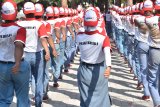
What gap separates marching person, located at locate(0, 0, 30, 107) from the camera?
5.77 metres

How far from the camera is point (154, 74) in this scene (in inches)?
296

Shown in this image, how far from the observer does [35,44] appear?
740 cm

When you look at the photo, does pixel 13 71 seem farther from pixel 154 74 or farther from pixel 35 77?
pixel 154 74

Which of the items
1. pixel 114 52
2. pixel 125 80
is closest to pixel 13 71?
pixel 125 80

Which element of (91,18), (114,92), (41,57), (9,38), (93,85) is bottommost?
(114,92)

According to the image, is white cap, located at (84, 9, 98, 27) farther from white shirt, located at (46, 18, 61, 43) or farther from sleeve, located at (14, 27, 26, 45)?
white shirt, located at (46, 18, 61, 43)

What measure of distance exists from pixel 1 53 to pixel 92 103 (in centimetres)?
163

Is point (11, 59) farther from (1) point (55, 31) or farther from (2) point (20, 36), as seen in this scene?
(1) point (55, 31)

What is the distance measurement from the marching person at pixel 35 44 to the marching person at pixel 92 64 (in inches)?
43.3

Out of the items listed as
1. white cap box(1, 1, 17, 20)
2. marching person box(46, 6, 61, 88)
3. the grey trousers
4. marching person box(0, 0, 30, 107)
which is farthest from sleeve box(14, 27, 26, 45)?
marching person box(46, 6, 61, 88)

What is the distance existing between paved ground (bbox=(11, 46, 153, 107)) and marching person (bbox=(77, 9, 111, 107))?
1821 mm

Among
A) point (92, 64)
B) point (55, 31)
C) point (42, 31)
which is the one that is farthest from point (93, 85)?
point (55, 31)

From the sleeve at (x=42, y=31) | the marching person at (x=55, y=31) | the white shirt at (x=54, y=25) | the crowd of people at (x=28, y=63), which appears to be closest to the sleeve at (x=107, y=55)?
the crowd of people at (x=28, y=63)

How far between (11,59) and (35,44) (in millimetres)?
1488
